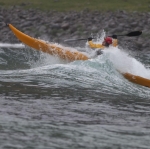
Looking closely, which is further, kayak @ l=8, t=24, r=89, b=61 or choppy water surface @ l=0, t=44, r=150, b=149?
kayak @ l=8, t=24, r=89, b=61

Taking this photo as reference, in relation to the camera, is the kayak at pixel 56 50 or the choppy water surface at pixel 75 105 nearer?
the choppy water surface at pixel 75 105

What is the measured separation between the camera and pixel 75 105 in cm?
1455

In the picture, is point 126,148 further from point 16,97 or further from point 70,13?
point 70,13

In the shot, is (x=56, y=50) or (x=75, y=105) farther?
(x=56, y=50)

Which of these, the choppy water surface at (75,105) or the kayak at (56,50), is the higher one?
the kayak at (56,50)

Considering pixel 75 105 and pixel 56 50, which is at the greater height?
pixel 56 50

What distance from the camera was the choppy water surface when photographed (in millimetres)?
11453

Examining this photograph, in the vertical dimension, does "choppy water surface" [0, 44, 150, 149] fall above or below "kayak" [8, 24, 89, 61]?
below

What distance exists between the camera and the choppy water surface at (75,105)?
37.6ft

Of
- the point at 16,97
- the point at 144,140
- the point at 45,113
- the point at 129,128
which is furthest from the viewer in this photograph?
the point at 16,97

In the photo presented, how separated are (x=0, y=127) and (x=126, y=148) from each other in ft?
9.42

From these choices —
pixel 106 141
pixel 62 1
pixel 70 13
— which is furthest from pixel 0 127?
pixel 62 1

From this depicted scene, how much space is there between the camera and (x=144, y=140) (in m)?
11.7

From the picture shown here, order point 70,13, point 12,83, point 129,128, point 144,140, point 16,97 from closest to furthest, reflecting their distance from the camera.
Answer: point 144,140, point 129,128, point 16,97, point 12,83, point 70,13
